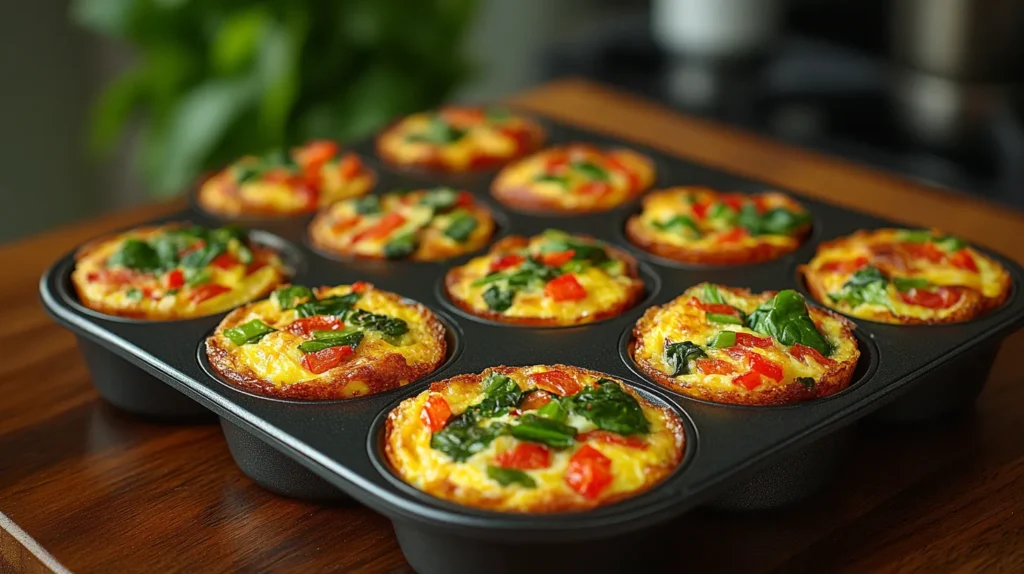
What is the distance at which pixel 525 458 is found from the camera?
8.00 ft

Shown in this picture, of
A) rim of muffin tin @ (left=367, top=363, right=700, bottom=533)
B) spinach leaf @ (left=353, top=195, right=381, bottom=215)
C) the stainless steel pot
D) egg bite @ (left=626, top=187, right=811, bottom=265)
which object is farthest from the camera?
the stainless steel pot

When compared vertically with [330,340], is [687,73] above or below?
below

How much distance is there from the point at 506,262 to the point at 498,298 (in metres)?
0.21

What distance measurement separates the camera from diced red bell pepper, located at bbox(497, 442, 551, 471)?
2426 mm

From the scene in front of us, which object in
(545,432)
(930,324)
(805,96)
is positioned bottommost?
(805,96)

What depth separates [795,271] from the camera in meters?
3.36

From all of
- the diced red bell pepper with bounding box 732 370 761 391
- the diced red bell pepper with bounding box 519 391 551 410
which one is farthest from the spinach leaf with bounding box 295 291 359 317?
the diced red bell pepper with bounding box 732 370 761 391

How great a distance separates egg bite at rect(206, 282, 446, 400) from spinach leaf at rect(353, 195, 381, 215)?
55 cm

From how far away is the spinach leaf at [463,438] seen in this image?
2.48m

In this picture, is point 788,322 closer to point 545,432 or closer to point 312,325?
point 545,432

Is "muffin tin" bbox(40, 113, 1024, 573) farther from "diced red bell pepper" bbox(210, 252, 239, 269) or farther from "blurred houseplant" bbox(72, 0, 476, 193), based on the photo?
"blurred houseplant" bbox(72, 0, 476, 193)

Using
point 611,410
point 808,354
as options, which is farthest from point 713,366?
point 611,410

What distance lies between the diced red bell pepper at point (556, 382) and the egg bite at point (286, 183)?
1.36 metres

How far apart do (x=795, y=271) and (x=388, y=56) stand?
2955mm
